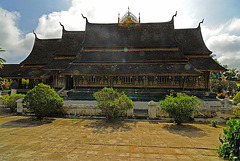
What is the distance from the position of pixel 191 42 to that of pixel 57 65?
842 inches

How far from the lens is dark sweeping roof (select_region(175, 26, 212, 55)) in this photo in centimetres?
1923

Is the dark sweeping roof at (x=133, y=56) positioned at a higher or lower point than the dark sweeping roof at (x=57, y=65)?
higher

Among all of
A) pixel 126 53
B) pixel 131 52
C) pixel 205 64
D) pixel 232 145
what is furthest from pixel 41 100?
pixel 205 64

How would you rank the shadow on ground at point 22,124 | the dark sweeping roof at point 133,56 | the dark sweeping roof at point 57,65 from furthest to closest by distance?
the dark sweeping roof at point 57,65 < the dark sweeping roof at point 133,56 < the shadow on ground at point 22,124

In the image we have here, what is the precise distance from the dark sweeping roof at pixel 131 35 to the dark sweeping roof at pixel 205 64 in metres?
4.01

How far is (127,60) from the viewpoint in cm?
1800

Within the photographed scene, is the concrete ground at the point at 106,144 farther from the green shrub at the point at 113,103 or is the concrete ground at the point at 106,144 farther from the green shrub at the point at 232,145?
the green shrub at the point at 113,103

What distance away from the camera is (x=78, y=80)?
17.7 m

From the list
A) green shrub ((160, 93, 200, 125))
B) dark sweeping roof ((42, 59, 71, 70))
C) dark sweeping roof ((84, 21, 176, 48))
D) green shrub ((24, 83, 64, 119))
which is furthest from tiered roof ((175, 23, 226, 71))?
dark sweeping roof ((42, 59, 71, 70))

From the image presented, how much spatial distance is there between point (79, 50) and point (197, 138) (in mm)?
19630

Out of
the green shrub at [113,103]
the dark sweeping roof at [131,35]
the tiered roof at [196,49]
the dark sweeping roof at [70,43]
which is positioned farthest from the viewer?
the dark sweeping roof at [70,43]

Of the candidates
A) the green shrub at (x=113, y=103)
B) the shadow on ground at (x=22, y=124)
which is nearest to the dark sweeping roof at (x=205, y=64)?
the green shrub at (x=113, y=103)

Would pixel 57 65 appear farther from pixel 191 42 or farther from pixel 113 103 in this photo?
pixel 191 42

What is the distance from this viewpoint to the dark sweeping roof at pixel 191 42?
63.1ft
